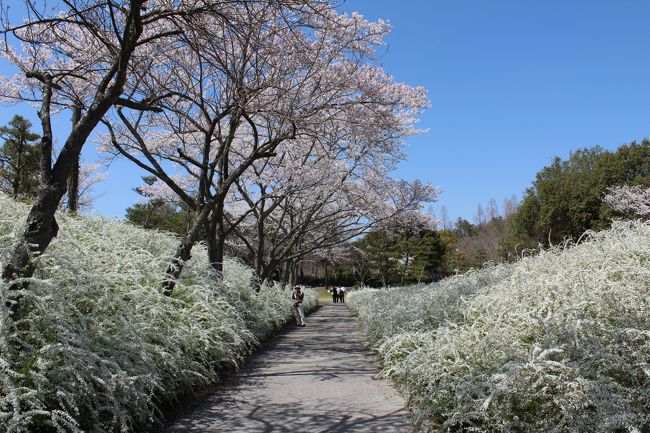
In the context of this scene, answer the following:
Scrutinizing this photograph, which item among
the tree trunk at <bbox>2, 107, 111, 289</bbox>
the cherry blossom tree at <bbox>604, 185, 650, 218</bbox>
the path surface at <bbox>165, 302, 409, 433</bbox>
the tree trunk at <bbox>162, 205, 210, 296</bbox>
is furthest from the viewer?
the cherry blossom tree at <bbox>604, 185, 650, 218</bbox>

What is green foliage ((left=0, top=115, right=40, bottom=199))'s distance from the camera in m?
17.2

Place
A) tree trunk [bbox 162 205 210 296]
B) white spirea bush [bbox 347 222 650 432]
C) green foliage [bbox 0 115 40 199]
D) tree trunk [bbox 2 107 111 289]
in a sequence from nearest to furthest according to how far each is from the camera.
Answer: white spirea bush [bbox 347 222 650 432], tree trunk [bbox 2 107 111 289], tree trunk [bbox 162 205 210 296], green foliage [bbox 0 115 40 199]

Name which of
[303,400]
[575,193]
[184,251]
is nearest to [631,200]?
[575,193]

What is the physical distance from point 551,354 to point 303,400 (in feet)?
8.80

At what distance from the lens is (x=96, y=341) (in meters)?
3.76

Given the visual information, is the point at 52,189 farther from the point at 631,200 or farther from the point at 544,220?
the point at 544,220

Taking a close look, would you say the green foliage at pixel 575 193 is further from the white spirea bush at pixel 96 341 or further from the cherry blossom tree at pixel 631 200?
the white spirea bush at pixel 96 341

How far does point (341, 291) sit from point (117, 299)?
3096 centimetres

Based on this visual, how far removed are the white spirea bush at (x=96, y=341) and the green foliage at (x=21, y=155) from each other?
545 inches

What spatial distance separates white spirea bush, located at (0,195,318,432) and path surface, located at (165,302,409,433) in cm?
40

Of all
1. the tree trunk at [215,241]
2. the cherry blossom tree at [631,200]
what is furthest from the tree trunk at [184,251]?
the cherry blossom tree at [631,200]

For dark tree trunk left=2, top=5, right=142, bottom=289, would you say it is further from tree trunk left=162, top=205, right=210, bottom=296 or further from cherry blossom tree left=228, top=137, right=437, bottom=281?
cherry blossom tree left=228, top=137, right=437, bottom=281

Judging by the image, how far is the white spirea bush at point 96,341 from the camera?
3.00 metres

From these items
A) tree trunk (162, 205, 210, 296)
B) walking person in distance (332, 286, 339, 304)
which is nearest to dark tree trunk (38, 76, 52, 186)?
tree trunk (162, 205, 210, 296)
